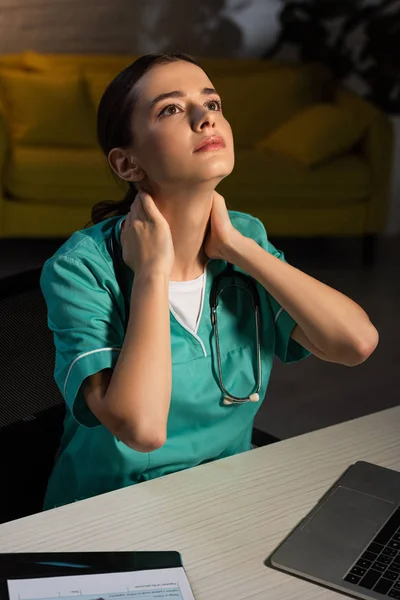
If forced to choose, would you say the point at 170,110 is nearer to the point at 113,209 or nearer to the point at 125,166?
the point at 125,166

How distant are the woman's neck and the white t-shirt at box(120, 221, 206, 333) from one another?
1 cm

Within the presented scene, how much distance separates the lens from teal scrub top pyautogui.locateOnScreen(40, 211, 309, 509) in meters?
1.49

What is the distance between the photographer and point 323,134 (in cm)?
473

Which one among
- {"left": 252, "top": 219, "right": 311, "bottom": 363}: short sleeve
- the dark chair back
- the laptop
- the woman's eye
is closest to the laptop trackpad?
the laptop

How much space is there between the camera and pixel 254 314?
5.50 ft

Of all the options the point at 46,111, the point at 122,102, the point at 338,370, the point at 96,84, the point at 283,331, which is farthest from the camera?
the point at 96,84

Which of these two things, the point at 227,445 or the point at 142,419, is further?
the point at 227,445

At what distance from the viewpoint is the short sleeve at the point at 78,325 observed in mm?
1460

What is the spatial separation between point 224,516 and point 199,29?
15.6 feet

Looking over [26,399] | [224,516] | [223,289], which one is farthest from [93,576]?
[223,289]

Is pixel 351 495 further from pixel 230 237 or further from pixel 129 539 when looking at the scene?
pixel 230 237

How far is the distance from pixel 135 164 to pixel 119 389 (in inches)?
14.5

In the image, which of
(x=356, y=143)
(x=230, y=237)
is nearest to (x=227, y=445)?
(x=230, y=237)

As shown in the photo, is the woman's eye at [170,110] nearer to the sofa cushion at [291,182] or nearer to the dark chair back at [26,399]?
the dark chair back at [26,399]
